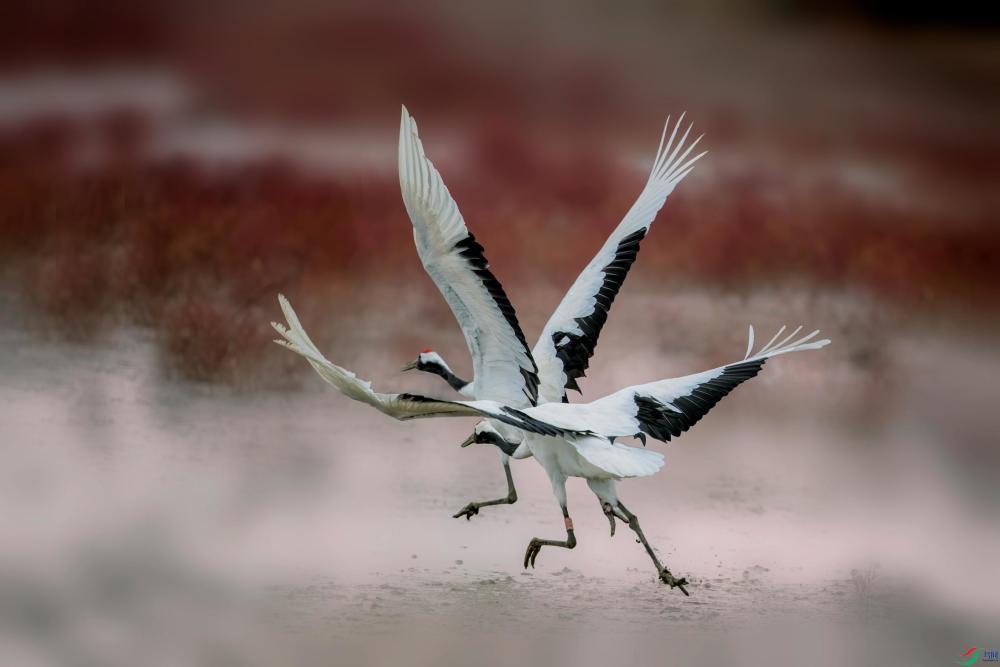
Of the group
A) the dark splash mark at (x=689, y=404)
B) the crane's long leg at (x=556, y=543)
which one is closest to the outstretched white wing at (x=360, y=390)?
the dark splash mark at (x=689, y=404)

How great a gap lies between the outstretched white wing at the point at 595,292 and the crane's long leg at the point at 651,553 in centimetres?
103

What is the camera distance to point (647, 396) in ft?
33.9

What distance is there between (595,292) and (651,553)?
79.4 inches

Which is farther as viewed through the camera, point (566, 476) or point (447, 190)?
point (566, 476)

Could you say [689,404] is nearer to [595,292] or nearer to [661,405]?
[661,405]

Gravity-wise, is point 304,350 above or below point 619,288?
below

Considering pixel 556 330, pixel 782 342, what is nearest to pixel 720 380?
pixel 782 342

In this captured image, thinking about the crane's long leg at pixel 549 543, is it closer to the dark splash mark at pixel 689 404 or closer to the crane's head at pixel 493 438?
the crane's head at pixel 493 438

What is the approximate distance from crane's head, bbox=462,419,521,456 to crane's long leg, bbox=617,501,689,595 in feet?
3.31

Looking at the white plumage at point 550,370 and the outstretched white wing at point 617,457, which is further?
the outstretched white wing at point 617,457

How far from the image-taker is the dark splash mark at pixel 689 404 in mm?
10109

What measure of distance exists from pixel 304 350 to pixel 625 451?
2.45m

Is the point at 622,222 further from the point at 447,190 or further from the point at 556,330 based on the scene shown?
the point at 447,190

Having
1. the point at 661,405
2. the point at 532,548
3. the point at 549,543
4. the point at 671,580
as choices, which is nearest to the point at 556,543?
the point at 549,543
